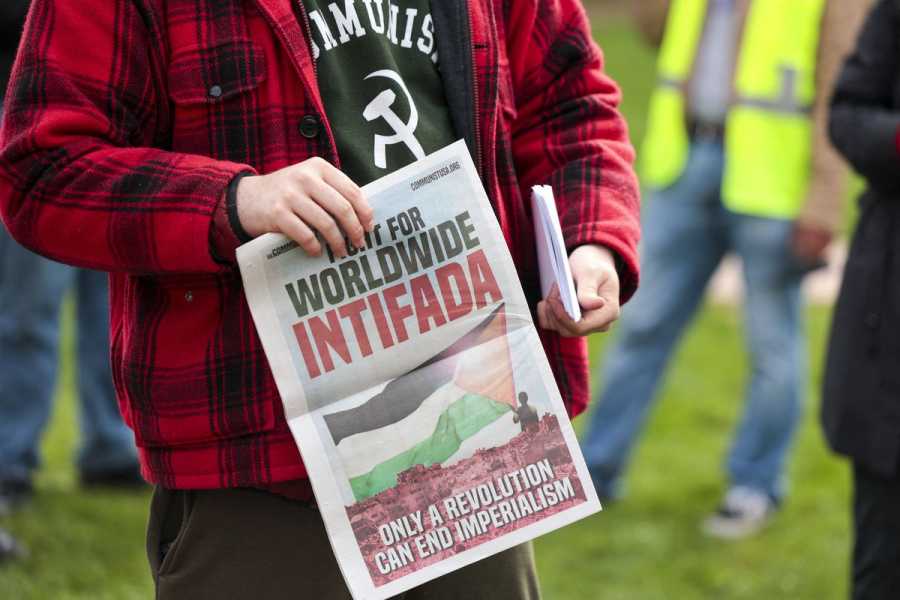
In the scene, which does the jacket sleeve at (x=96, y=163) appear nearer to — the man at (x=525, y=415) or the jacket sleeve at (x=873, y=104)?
the man at (x=525, y=415)

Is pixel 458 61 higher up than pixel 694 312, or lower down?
higher up

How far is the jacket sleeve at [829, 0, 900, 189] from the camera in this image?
8.84 ft

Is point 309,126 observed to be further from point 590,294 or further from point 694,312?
point 694,312

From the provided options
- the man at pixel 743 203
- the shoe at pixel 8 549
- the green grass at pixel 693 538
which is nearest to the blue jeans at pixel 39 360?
the shoe at pixel 8 549

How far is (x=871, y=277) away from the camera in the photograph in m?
2.71

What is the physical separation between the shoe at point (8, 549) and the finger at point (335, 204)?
94.5 inches

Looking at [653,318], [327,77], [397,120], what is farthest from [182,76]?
[653,318]

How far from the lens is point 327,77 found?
1.67 m

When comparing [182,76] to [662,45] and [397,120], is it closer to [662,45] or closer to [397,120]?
[397,120]

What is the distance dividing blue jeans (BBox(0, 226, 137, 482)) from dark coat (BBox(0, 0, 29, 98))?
0.52 meters

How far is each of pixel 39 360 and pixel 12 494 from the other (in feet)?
1.40

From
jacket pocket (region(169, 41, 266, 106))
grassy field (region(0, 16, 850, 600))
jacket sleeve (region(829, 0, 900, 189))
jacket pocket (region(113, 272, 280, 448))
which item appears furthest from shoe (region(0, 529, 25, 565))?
jacket sleeve (region(829, 0, 900, 189))

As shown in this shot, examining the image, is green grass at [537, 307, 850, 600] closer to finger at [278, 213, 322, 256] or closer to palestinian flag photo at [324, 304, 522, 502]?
palestinian flag photo at [324, 304, 522, 502]

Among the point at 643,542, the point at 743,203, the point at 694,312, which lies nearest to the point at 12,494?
the point at 643,542
